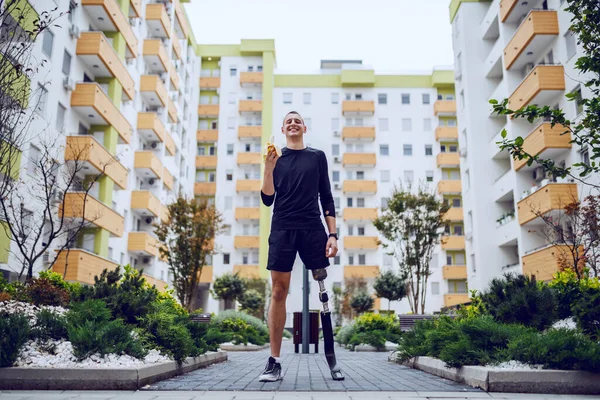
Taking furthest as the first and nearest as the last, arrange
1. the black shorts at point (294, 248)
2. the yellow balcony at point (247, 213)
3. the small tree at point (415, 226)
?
the yellow balcony at point (247, 213) → the small tree at point (415, 226) → the black shorts at point (294, 248)

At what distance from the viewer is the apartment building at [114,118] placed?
88.3 feet

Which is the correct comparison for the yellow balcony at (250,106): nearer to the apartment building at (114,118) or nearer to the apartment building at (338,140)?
the apartment building at (338,140)

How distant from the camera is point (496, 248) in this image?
115 ft

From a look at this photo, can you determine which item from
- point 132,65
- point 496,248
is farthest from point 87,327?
point 132,65

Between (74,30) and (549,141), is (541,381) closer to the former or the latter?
(549,141)

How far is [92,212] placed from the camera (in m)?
28.1

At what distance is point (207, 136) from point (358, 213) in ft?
58.4

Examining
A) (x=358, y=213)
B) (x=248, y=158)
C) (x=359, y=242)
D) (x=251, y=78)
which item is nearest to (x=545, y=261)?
(x=359, y=242)

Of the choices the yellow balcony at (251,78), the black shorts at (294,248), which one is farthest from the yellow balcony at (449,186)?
the black shorts at (294,248)

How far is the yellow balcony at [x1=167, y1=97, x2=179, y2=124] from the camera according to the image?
45438mm

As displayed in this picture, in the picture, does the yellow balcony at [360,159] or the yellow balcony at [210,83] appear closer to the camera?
the yellow balcony at [360,159]

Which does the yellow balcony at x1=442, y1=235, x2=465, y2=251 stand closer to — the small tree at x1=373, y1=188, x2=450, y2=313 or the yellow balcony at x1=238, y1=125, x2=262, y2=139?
the yellow balcony at x1=238, y1=125, x2=262, y2=139

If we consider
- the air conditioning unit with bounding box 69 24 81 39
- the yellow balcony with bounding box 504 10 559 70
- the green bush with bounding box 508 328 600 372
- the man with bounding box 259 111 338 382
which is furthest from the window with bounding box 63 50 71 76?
the green bush with bounding box 508 328 600 372

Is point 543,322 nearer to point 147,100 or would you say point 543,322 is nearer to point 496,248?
point 496,248
